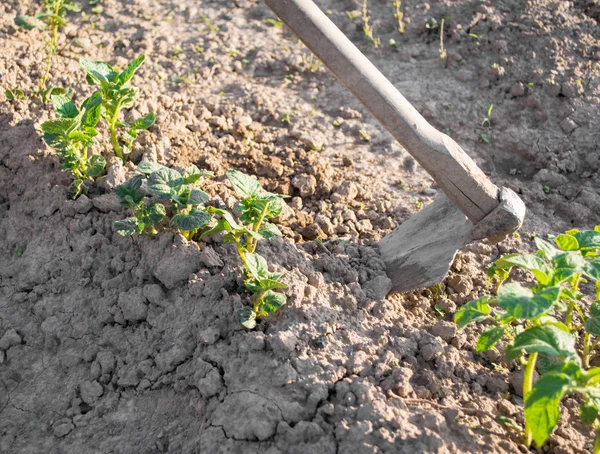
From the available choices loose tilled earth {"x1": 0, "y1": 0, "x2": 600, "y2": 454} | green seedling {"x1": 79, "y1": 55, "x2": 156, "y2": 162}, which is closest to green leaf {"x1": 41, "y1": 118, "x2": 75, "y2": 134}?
green seedling {"x1": 79, "y1": 55, "x2": 156, "y2": 162}

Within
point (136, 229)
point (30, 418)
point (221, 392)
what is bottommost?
point (30, 418)

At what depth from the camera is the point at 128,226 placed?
262cm

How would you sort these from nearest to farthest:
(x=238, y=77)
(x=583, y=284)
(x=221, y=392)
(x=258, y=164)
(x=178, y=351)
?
(x=221, y=392)
(x=178, y=351)
(x=583, y=284)
(x=258, y=164)
(x=238, y=77)

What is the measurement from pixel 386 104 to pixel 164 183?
99 centimetres

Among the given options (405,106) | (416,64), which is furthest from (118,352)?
(416,64)

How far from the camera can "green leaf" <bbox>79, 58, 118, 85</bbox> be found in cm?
277

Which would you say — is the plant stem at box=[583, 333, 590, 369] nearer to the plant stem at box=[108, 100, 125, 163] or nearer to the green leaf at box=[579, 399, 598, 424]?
the green leaf at box=[579, 399, 598, 424]

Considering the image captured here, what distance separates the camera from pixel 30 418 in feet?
8.11

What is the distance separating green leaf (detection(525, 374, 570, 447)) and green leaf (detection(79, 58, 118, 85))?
218cm

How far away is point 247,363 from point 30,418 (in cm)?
92

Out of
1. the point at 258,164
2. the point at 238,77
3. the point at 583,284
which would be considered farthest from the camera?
the point at 238,77

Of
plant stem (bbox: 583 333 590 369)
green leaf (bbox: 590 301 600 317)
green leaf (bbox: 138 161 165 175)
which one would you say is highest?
green leaf (bbox: 590 301 600 317)

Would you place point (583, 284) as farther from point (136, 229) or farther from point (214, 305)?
point (136, 229)

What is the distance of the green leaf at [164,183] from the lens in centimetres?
256
